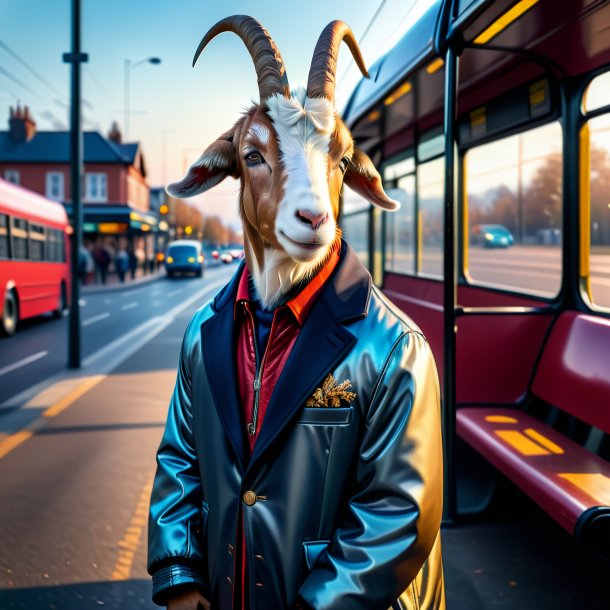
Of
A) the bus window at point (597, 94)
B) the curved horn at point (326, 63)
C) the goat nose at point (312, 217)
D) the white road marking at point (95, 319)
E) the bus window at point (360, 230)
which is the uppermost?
the bus window at point (597, 94)

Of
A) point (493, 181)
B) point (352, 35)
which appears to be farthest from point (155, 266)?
point (352, 35)

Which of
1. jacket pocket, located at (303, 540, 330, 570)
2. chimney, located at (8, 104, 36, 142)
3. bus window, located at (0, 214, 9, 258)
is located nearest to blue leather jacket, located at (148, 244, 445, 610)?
jacket pocket, located at (303, 540, 330, 570)

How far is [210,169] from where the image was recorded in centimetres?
178

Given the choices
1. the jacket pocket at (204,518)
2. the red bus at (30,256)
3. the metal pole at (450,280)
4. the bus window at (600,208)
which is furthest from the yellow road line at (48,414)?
the red bus at (30,256)

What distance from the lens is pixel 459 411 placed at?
5.14m

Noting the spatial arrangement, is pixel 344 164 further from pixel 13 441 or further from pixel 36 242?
pixel 36 242

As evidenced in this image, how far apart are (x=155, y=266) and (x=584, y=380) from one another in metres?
46.9

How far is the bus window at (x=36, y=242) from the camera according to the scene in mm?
15695

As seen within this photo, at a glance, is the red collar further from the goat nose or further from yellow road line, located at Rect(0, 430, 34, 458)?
yellow road line, located at Rect(0, 430, 34, 458)

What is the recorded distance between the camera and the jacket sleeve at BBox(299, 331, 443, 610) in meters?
1.47

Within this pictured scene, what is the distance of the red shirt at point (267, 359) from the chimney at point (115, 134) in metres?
58.6

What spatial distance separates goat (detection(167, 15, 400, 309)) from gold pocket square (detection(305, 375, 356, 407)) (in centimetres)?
24

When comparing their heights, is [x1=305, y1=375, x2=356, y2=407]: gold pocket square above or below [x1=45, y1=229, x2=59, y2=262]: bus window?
below

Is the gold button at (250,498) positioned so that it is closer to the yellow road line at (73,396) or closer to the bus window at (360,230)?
the yellow road line at (73,396)
